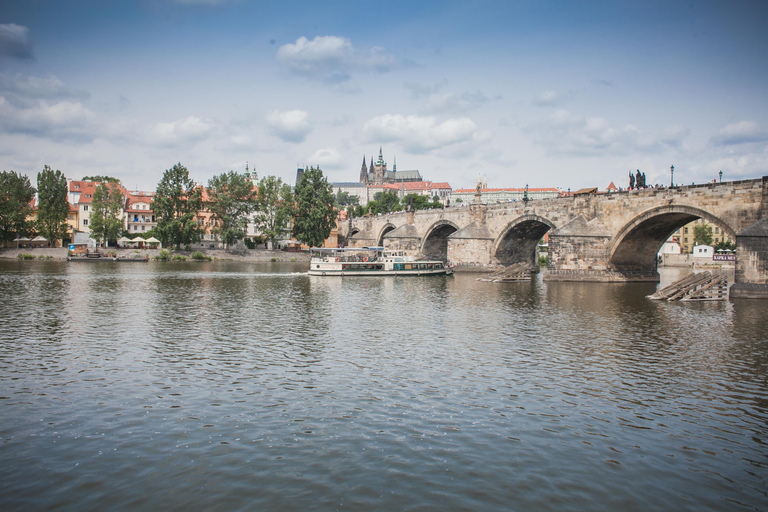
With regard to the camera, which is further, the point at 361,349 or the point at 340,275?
the point at 340,275

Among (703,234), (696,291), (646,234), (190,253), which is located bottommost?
(696,291)

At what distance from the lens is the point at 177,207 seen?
68562mm

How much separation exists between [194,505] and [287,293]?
75.8 feet

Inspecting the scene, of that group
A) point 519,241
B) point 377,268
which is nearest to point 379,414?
point 377,268

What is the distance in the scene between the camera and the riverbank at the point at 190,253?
61875mm

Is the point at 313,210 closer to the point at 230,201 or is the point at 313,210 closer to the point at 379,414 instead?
the point at 230,201

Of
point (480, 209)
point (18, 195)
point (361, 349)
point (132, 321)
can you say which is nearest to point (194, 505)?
point (361, 349)

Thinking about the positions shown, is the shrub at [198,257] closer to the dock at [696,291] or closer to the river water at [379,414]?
the river water at [379,414]

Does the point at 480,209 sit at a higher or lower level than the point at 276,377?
higher

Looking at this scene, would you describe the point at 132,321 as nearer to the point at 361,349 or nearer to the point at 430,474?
the point at 361,349

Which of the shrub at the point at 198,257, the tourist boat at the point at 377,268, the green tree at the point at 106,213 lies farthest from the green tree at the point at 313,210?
the tourist boat at the point at 377,268

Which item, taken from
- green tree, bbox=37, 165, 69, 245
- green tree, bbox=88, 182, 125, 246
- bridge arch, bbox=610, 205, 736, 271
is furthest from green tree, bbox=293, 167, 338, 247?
bridge arch, bbox=610, 205, 736, 271

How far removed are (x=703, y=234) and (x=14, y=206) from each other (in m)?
107

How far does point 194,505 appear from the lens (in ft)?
20.6
